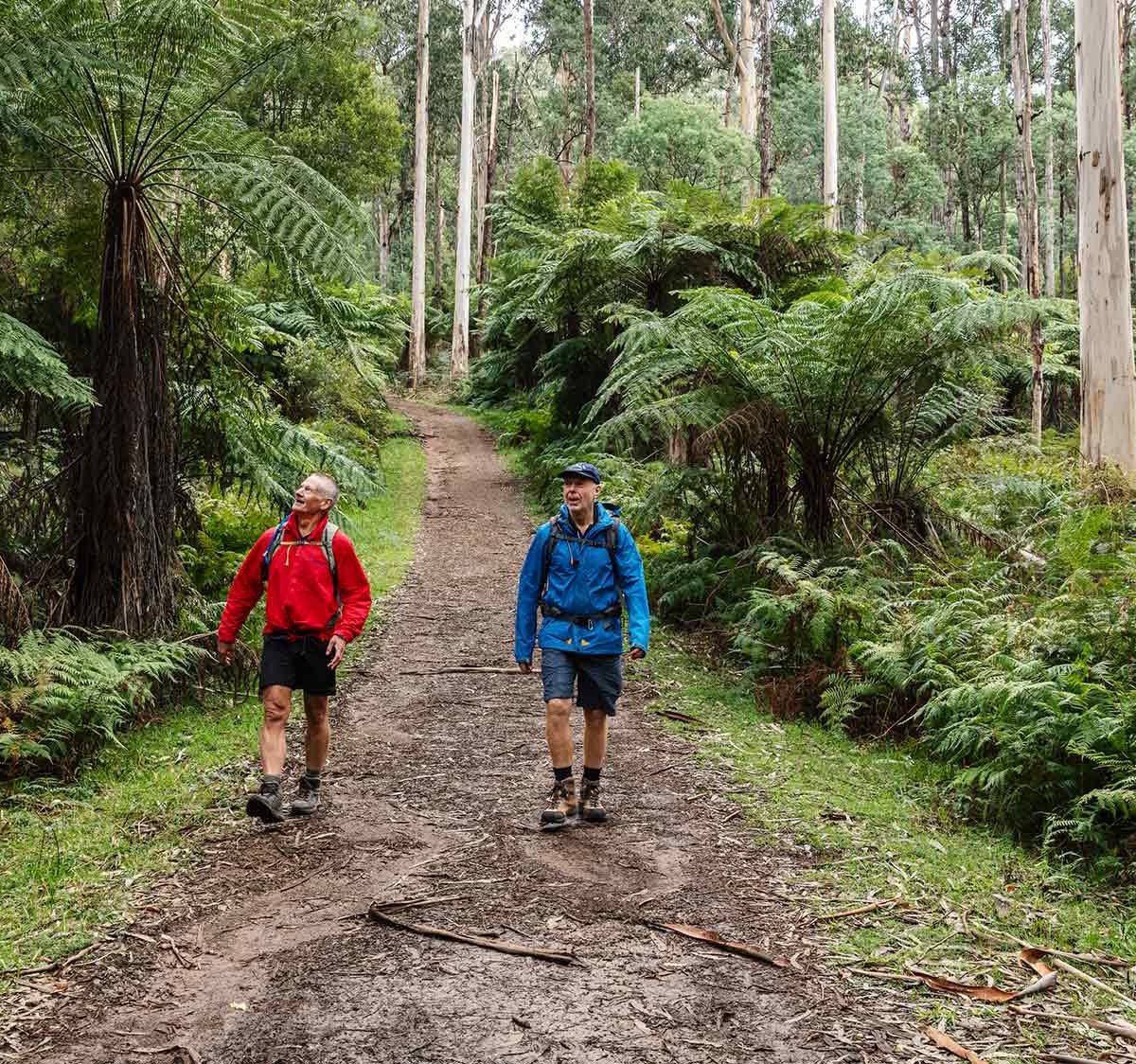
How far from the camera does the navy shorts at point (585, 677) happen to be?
215 inches

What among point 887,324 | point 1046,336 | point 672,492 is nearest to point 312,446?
point 672,492

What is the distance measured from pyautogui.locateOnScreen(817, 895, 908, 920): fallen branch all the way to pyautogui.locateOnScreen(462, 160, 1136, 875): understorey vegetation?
1.07 meters

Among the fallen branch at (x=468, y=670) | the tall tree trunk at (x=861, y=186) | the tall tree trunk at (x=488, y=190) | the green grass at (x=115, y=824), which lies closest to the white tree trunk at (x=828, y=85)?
the tall tree trunk at (x=861, y=186)

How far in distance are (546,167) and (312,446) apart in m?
13.9

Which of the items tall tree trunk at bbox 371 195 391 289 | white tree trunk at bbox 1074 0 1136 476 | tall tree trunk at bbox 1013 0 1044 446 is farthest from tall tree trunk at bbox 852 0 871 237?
white tree trunk at bbox 1074 0 1136 476

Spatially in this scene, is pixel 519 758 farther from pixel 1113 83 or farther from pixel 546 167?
pixel 546 167

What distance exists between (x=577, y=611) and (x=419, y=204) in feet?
108

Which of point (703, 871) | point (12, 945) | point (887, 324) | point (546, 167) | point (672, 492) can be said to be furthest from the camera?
point (546, 167)

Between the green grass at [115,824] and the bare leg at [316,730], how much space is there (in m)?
0.51

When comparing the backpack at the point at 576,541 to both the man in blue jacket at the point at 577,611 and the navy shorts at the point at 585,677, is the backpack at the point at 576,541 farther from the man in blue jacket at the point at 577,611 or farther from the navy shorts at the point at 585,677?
the navy shorts at the point at 585,677

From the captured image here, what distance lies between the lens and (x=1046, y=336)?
2273 cm

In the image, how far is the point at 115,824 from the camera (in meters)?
5.60

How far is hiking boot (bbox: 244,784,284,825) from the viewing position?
5371 mm

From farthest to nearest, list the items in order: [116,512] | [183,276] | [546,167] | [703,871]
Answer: [546,167] → [183,276] → [116,512] → [703,871]
